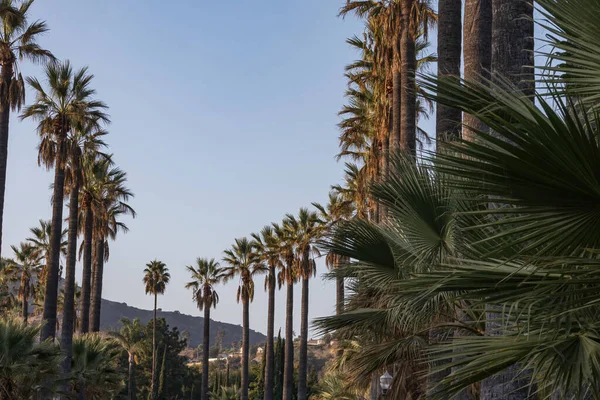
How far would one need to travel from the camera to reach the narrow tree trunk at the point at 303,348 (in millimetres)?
53281

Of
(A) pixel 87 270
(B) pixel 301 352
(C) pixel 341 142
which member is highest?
(C) pixel 341 142

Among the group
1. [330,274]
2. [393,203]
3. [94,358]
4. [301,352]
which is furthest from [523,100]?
[301,352]

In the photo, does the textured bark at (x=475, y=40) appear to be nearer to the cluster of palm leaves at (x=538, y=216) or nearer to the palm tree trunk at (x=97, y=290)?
the cluster of palm leaves at (x=538, y=216)

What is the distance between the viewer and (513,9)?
8.74 m

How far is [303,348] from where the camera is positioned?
180 ft

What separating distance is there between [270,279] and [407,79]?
1574 inches

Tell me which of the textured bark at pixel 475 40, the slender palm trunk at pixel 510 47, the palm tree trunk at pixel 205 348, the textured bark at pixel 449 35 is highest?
the textured bark at pixel 449 35

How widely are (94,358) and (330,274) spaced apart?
1993 centimetres

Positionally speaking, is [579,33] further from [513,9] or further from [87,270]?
[87,270]

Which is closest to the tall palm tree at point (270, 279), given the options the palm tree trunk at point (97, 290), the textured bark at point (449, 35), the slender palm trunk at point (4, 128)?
the palm tree trunk at point (97, 290)

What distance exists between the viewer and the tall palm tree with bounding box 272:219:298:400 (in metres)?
56.6

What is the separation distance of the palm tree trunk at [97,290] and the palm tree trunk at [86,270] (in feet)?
7.49

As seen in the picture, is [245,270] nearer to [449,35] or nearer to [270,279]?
[270,279]

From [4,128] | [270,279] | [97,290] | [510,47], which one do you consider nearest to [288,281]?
[270,279]
